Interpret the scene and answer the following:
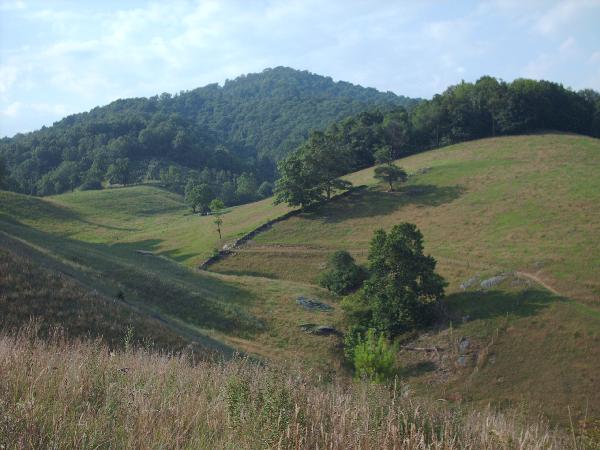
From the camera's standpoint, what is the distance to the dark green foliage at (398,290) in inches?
1634

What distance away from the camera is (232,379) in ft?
21.4

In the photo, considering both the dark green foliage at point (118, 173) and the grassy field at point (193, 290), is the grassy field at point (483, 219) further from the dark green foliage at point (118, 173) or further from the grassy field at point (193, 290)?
the dark green foliage at point (118, 173)

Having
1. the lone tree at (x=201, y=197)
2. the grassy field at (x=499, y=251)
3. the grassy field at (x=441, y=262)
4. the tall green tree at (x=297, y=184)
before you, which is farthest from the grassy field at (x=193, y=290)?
the lone tree at (x=201, y=197)

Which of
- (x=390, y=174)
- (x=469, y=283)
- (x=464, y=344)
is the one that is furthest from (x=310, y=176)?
(x=464, y=344)

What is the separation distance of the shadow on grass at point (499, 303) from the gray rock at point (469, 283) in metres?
1.41

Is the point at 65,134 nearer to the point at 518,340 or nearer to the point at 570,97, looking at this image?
the point at 570,97

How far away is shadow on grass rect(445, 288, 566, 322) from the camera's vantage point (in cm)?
3969

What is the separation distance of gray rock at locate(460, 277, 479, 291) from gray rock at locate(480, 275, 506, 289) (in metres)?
0.83

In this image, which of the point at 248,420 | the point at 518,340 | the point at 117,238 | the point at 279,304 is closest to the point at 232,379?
the point at 248,420

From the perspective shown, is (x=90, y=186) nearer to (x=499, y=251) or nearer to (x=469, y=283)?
(x=499, y=251)

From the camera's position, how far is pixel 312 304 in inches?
1863

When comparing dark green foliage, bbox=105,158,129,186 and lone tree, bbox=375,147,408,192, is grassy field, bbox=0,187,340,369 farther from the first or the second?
dark green foliage, bbox=105,158,129,186

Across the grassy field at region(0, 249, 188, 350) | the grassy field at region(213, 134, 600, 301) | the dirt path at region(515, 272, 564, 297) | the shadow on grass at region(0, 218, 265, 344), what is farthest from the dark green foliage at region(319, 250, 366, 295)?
the grassy field at region(0, 249, 188, 350)

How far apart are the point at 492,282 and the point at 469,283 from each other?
2.13 m
